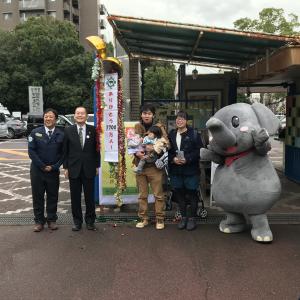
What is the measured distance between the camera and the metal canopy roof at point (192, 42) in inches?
241

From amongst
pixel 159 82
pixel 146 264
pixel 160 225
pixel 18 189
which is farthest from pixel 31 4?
pixel 146 264

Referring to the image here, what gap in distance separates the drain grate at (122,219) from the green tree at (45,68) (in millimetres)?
26940

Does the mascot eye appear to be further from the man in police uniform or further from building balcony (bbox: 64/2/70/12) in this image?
building balcony (bbox: 64/2/70/12)

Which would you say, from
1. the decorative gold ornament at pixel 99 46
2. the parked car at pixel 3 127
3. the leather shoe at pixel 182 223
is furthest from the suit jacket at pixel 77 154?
the parked car at pixel 3 127

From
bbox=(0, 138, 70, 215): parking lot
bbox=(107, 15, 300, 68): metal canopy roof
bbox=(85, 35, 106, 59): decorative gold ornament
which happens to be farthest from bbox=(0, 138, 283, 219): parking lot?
bbox=(107, 15, 300, 68): metal canopy roof

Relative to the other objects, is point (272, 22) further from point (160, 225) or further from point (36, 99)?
point (160, 225)

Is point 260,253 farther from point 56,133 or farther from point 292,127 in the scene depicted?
point 292,127

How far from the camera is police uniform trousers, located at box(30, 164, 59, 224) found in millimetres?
5781

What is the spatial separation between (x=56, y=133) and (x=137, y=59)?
4749mm

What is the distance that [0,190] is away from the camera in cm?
885

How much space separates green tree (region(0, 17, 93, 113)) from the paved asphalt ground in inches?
1111

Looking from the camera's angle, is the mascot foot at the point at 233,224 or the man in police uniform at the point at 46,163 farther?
the man in police uniform at the point at 46,163

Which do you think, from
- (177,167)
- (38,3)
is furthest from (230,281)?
(38,3)

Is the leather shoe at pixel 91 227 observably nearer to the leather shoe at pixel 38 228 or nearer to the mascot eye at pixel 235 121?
the leather shoe at pixel 38 228
